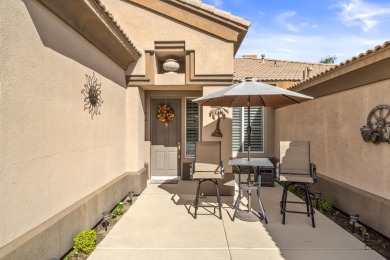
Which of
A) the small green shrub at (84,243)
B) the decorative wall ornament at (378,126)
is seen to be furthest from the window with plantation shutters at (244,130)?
the small green shrub at (84,243)

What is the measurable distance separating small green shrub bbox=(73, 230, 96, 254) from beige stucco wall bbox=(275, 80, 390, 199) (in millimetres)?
5260

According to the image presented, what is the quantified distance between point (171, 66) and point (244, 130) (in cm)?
483

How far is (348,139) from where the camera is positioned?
577 centimetres

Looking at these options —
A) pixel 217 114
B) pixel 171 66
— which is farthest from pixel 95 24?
pixel 217 114

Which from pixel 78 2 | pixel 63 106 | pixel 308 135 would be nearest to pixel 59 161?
pixel 63 106

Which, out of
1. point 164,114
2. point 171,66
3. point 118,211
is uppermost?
point 171,66

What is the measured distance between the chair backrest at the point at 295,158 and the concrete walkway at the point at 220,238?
102cm

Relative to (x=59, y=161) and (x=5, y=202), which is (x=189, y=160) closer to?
(x=59, y=161)

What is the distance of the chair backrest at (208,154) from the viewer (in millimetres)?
6102

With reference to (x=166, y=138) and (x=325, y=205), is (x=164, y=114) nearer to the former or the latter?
(x=166, y=138)

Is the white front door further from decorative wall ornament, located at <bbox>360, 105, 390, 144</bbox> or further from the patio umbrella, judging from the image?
decorative wall ornament, located at <bbox>360, 105, 390, 144</bbox>

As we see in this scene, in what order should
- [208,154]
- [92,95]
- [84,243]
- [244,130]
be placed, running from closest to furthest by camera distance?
1. [84,243]
2. [92,95]
3. [208,154]
4. [244,130]

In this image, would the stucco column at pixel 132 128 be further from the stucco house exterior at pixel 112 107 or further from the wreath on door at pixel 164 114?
the wreath on door at pixel 164 114

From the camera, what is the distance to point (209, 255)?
12.5 feet
